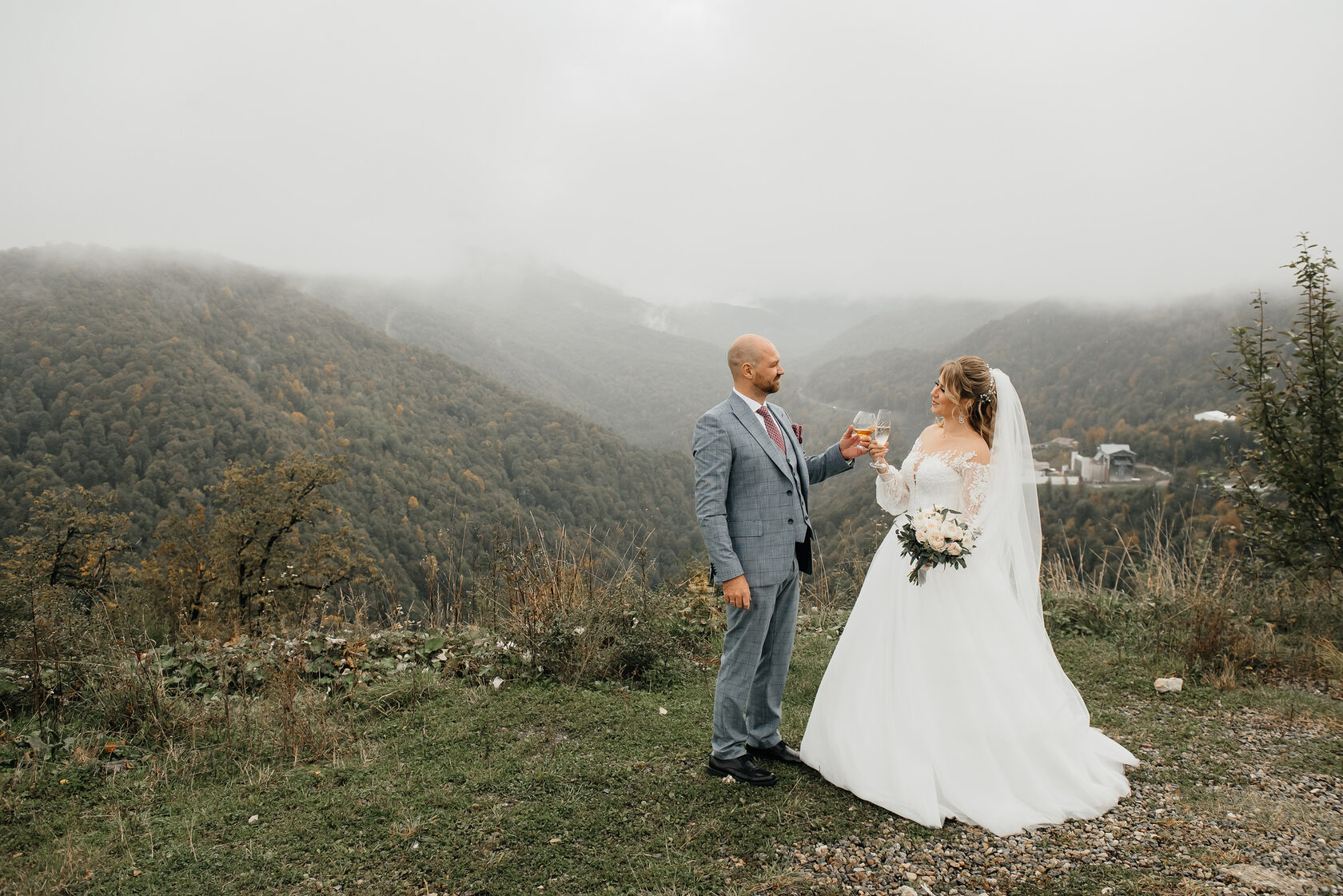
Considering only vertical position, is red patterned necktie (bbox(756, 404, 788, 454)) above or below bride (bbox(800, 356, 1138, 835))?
above

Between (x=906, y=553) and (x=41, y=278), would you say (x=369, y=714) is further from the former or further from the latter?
(x=41, y=278)

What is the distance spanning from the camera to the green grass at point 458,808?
293cm

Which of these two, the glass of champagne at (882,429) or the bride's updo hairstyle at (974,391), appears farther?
the bride's updo hairstyle at (974,391)

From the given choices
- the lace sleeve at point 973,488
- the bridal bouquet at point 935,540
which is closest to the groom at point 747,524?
the bridal bouquet at point 935,540

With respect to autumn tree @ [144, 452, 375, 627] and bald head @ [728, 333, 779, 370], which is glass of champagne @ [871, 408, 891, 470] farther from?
autumn tree @ [144, 452, 375, 627]

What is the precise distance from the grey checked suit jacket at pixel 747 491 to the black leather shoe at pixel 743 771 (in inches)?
39.1

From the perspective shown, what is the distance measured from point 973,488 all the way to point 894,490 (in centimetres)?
47

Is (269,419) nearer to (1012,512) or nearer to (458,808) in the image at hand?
(458,808)

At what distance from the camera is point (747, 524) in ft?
12.3

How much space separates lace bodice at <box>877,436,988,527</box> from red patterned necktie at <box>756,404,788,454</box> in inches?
34.1

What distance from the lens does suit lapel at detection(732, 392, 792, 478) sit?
3752mm

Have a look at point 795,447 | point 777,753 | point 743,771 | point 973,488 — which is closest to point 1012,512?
point 973,488

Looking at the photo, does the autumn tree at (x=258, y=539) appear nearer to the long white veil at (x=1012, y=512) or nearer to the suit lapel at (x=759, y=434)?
the suit lapel at (x=759, y=434)

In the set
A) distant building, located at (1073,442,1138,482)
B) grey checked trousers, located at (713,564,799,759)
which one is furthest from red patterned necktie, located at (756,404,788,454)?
distant building, located at (1073,442,1138,482)
